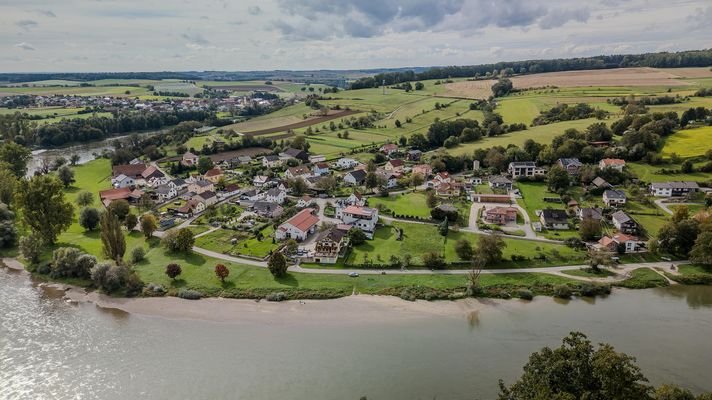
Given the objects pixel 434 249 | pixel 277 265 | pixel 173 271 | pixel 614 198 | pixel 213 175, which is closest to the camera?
pixel 173 271

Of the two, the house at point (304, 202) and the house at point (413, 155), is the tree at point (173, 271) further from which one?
the house at point (413, 155)

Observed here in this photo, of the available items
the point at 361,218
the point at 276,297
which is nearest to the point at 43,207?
the point at 276,297

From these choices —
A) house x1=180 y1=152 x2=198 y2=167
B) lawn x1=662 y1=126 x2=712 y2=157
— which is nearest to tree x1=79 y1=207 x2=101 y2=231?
→ house x1=180 y1=152 x2=198 y2=167

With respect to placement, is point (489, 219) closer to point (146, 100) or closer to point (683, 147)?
point (683, 147)

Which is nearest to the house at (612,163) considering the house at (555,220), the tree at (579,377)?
the house at (555,220)

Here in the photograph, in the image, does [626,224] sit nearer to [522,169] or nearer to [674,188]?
[674,188]

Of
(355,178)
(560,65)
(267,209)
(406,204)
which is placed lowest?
(406,204)
